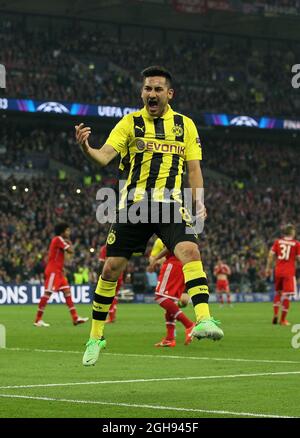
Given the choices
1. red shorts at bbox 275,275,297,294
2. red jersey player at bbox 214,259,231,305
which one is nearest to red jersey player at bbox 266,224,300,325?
red shorts at bbox 275,275,297,294

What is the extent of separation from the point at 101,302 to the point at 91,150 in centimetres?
172

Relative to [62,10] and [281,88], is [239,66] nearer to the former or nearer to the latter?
[281,88]

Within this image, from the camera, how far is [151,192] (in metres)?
10.1

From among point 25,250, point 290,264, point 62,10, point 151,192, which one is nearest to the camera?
point 151,192

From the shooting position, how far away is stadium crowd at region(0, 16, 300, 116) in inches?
2012

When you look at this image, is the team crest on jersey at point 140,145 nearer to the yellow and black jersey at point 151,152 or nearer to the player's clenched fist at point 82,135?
the yellow and black jersey at point 151,152

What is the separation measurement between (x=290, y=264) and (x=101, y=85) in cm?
3008

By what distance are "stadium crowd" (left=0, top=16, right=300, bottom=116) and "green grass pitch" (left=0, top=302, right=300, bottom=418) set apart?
32.1m

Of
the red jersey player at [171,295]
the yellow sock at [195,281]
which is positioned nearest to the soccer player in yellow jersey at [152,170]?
the yellow sock at [195,281]

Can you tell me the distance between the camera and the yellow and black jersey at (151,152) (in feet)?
33.2

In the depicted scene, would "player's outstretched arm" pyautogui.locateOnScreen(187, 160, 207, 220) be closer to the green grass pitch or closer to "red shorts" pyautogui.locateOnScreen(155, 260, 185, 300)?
the green grass pitch

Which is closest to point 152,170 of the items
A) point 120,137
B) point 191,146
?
point 120,137

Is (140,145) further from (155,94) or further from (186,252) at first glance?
(186,252)
